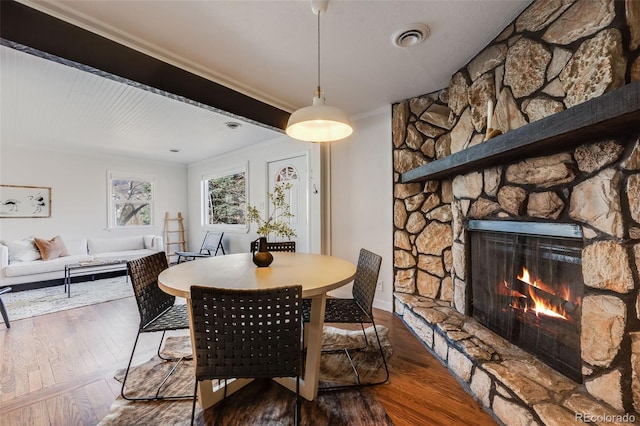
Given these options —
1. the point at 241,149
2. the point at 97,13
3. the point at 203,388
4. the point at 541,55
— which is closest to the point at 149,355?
the point at 203,388

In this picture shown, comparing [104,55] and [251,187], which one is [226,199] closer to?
[251,187]

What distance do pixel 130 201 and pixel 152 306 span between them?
16.8 feet

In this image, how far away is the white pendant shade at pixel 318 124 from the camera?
1.51 metres

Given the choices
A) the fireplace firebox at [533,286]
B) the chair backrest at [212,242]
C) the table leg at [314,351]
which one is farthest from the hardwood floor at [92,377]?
the chair backrest at [212,242]

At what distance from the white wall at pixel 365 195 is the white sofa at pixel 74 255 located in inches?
153

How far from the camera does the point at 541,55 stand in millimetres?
1549

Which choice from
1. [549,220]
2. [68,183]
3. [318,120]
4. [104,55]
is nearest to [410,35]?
[318,120]

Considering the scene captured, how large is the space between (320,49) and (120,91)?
2.13m

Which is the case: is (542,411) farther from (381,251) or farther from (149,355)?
(149,355)

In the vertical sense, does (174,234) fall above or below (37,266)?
above

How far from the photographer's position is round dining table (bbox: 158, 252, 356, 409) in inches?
55.3

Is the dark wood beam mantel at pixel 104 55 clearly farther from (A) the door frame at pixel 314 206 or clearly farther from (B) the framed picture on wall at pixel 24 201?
(B) the framed picture on wall at pixel 24 201

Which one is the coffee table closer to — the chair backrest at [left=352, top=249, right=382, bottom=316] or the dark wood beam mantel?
the dark wood beam mantel

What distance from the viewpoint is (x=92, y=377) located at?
75.0 inches
